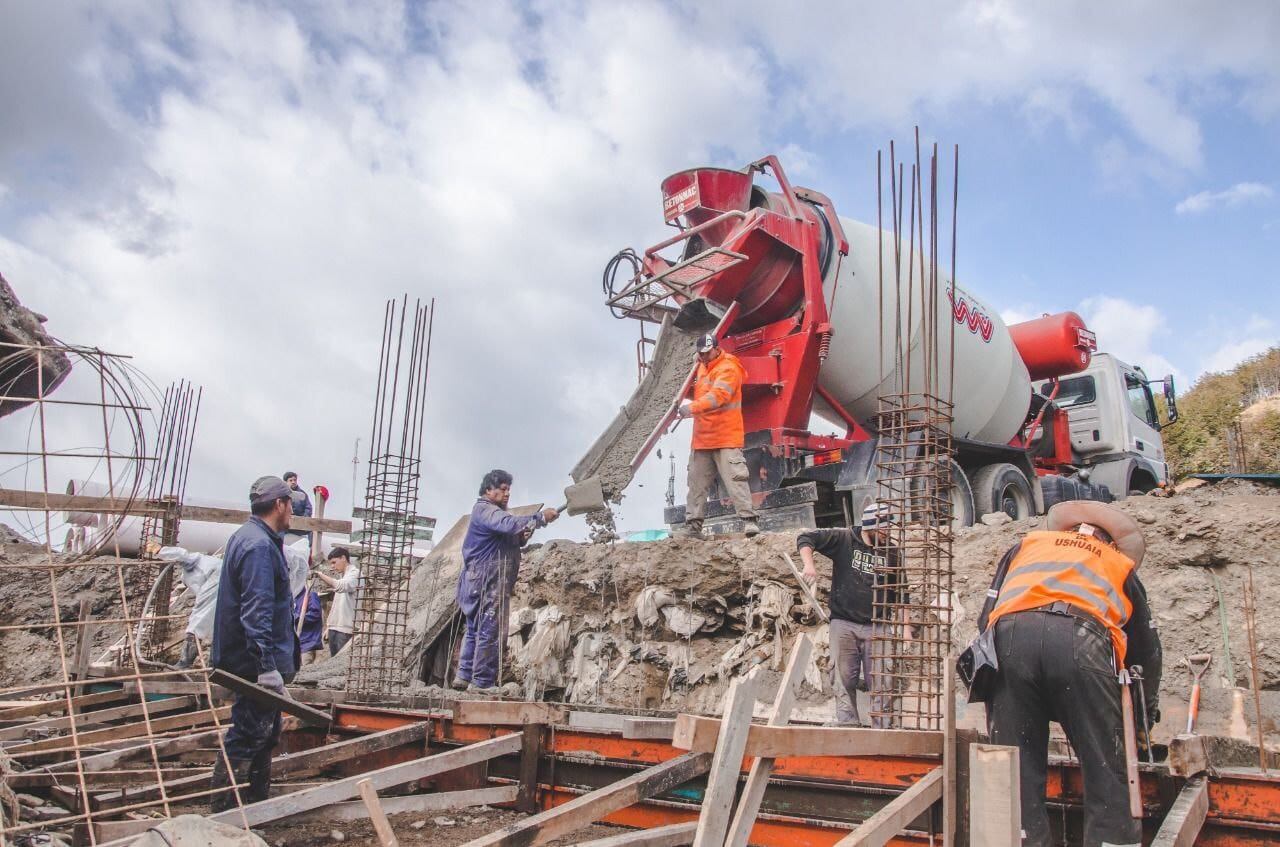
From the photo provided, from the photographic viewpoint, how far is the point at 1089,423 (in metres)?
9.74

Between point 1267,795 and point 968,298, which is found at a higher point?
point 968,298

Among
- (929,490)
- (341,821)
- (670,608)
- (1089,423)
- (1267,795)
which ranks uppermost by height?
(1089,423)

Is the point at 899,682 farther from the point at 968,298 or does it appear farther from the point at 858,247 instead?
the point at 968,298

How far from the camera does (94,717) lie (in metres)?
5.19

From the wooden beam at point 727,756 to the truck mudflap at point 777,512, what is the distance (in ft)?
14.9

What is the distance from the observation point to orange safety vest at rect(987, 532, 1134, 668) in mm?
2996

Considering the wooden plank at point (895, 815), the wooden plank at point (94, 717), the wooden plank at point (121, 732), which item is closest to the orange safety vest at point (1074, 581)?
the wooden plank at point (895, 815)

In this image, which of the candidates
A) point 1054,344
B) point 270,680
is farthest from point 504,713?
point 1054,344

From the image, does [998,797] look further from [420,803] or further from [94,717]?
[94,717]

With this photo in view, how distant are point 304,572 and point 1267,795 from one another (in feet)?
17.6

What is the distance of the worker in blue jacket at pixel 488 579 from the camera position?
5.98 metres

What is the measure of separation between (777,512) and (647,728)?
3.47 meters

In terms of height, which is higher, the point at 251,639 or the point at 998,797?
the point at 251,639

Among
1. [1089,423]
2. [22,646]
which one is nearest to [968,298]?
[1089,423]
